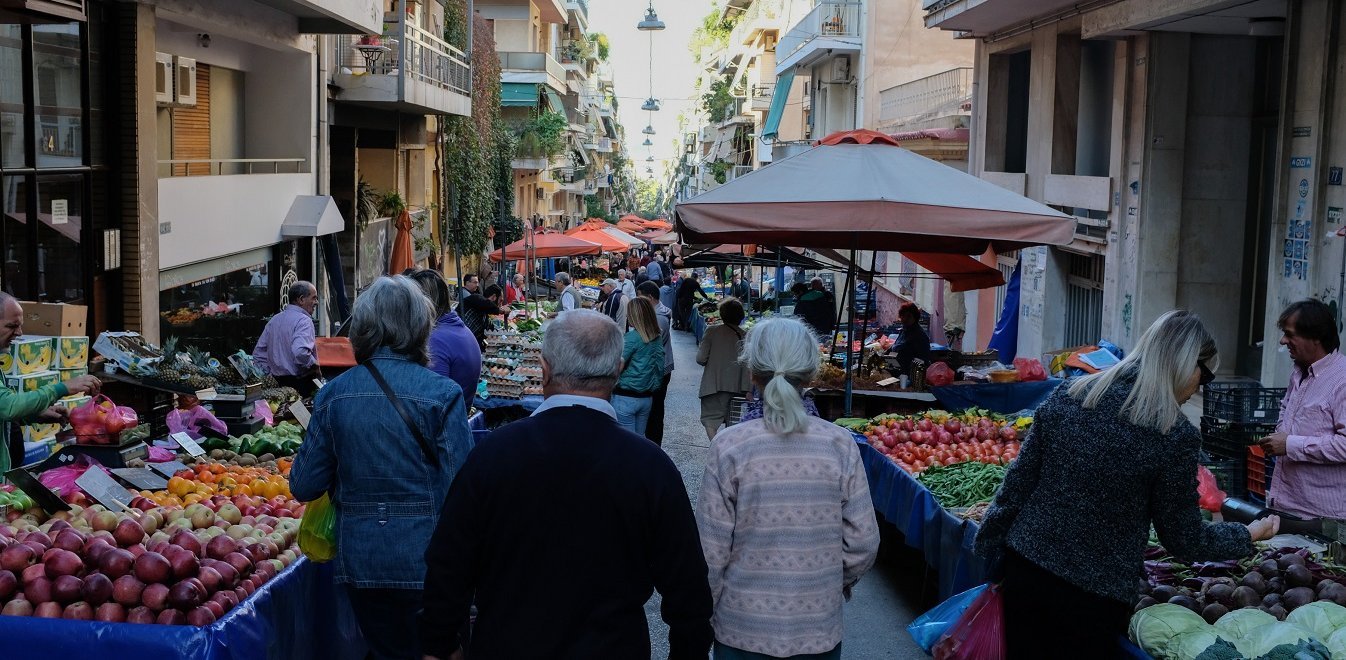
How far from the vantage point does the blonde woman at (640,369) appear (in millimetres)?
9352

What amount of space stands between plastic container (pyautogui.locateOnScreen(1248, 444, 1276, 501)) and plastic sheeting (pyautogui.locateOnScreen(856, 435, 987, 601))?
1829mm

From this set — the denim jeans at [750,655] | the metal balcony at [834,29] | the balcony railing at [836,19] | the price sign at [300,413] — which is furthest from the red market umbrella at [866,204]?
the balcony railing at [836,19]

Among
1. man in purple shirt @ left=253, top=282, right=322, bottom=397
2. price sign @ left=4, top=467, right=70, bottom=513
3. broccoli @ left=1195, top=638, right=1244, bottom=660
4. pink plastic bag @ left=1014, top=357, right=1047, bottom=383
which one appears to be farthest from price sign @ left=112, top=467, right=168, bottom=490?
pink plastic bag @ left=1014, top=357, right=1047, bottom=383

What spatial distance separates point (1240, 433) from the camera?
7.32 metres

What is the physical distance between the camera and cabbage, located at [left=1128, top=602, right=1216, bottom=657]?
441 centimetres

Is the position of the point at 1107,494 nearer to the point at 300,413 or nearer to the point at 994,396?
the point at 300,413

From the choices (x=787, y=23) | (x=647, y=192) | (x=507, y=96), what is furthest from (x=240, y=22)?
(x=647, y=192)

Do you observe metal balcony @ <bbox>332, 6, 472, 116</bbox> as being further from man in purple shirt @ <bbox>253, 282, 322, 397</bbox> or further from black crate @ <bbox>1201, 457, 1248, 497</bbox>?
black crate @ <bbox>1201, 457, 1248, 497</bbox>

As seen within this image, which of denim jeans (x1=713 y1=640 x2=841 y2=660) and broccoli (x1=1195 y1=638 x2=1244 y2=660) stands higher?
denim jeans (x1=713 y1=640 x2=841 y2=660)

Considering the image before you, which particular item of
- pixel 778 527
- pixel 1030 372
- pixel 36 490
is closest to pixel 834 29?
pixel 1030 372

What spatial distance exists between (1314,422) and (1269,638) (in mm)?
2116

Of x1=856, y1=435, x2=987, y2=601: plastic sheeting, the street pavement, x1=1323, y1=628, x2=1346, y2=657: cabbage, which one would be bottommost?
the street pavement

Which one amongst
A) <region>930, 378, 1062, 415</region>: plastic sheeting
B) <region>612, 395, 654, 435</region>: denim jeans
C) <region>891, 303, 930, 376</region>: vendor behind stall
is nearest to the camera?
<region>612, 395, 654, 435</region>: denim jeans

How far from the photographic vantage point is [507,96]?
147 feet
